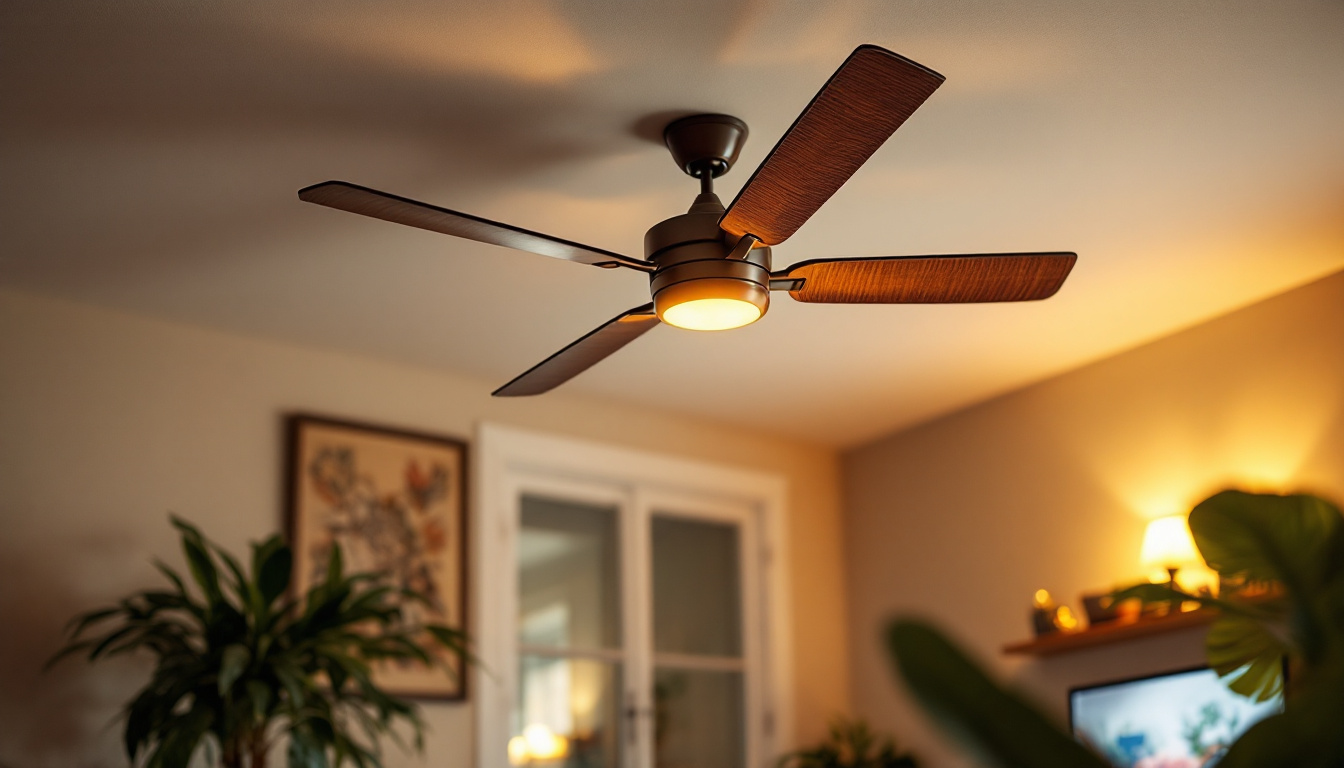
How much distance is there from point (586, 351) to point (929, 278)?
0.81 meters

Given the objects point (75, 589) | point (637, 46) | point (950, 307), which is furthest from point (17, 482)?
point (950, 307)

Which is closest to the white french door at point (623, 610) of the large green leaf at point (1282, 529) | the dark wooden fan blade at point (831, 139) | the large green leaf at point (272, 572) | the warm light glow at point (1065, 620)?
the large green leaf at point (272, 572)

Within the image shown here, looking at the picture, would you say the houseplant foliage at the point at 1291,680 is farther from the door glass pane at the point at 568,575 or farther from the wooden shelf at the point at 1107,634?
the door glass pane at the point at 568,575

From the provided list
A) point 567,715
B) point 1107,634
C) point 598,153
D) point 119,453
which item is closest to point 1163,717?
point 1107,634

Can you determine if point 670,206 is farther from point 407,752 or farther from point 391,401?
point 407,752

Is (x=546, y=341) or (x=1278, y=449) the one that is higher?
(x=546, y=341)

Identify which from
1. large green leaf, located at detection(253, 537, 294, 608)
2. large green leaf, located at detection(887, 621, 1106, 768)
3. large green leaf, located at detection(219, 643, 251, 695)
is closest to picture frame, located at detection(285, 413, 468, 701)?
large green leaf, located at detection(253, 537, 294, 608)

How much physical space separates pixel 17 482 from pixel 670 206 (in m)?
2.04

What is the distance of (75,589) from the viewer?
3.48 meters

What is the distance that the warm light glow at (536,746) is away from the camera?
4270 millimetres

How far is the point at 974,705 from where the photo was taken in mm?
487

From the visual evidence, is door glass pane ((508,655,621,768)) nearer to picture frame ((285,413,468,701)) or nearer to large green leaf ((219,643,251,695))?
picture frame ((285,413,468,701))

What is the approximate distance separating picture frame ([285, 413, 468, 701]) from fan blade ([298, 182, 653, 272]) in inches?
73.8

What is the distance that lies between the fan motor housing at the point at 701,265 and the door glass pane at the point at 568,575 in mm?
2216
